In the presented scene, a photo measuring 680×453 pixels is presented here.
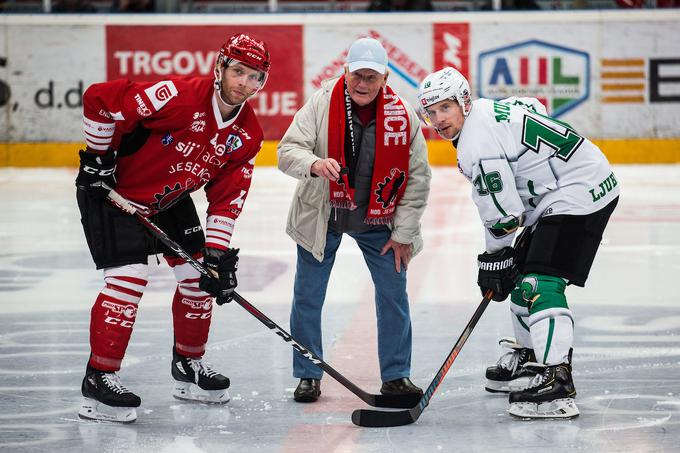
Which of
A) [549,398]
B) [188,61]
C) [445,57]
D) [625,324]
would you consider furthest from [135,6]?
[549,398]

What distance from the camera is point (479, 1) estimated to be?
41.3 feet

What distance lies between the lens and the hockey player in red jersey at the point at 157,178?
365 centimetres

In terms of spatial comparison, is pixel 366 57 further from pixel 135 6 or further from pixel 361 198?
pixel 135 6

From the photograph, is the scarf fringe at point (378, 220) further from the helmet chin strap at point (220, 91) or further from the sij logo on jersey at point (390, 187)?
the helmet chin strap at point (220, 91)

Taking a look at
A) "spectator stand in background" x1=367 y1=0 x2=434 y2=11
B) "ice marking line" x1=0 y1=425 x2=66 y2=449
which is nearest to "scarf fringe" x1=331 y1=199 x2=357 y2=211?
"ice marking line" x1=0 y1=425 x2=66 y2=449

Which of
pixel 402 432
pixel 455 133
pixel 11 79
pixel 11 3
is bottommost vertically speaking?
pixel 402 432

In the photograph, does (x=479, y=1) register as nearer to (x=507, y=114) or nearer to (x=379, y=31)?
(x=379, y=31)

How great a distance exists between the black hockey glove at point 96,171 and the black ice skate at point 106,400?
0.61 m

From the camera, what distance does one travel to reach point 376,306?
400cm

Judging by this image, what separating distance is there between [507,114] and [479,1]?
30.2ft

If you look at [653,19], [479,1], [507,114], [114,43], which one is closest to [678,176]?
[653,19]

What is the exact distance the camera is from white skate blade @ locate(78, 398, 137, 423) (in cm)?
362

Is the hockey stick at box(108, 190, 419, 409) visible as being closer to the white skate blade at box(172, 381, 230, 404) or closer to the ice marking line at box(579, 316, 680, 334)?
the white skate blade at box(172, 381, 230, 404)

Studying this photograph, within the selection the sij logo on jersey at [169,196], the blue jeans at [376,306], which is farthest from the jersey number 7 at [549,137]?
the sij logo on jersey at [169,196]
